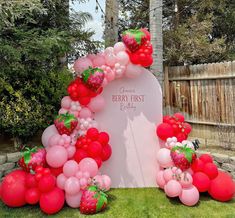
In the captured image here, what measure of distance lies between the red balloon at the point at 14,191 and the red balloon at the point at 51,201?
0.92 feet

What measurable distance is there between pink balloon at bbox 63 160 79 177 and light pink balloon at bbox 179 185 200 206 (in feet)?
4.59

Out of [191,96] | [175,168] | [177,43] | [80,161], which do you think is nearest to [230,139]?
[191,96]

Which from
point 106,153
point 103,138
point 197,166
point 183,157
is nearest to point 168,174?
point 183,157

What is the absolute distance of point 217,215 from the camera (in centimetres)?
325

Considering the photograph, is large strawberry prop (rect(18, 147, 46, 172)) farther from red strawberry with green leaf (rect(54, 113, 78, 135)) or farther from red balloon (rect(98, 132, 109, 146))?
red balloon (rect(98, 132, 109, 146))

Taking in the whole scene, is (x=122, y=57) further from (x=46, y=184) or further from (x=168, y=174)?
(x=46, y=184)

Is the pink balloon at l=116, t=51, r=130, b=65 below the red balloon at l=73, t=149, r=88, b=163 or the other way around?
the other way around

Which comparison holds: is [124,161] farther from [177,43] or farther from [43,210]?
[177,43]

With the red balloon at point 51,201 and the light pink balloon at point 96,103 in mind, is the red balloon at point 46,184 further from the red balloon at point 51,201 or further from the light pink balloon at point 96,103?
the light pink balloon at point 96,103

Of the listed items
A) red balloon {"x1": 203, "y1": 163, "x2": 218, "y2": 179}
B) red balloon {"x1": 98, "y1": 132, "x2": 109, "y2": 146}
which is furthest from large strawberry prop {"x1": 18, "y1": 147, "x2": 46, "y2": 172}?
red balloon {"x1": 203, "y1": 163, "x2": 218, "y2": 179}

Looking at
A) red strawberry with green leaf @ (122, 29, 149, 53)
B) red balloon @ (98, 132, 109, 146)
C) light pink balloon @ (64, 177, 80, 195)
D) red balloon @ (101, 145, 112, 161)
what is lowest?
light pink balloon @ (64, 177, 80, 195)

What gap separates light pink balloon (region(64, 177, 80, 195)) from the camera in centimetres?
327

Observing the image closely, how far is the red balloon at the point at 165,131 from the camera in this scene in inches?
153

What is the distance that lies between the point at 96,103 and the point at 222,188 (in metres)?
2.02
